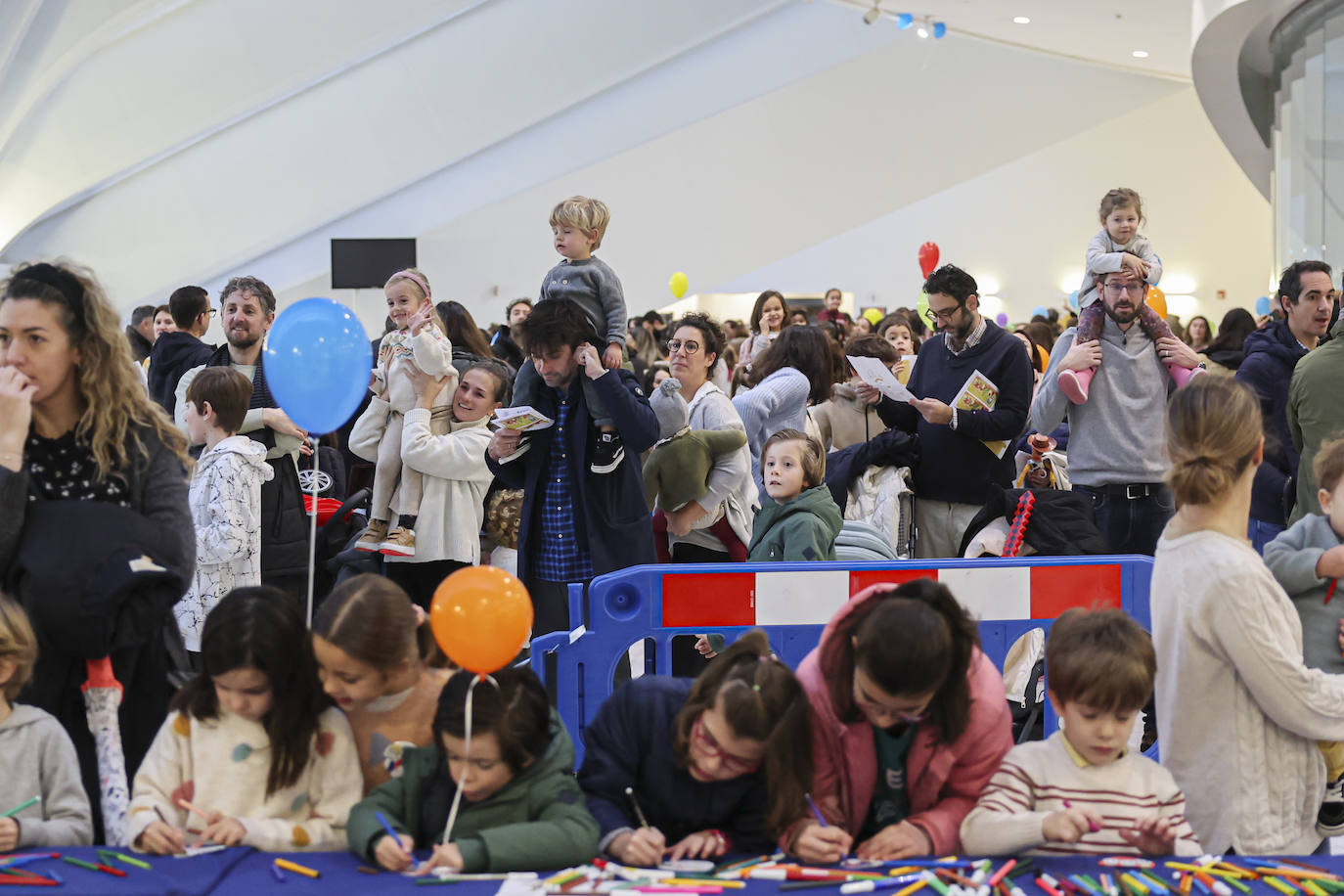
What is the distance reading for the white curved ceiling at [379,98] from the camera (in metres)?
12.2

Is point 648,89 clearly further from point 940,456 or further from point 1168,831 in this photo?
point 1168,831

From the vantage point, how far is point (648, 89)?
15.7 meters

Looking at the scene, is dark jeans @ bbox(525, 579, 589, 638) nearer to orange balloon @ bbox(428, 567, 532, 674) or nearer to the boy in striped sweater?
orange balloon @ bbox(428, 567, 532, 674)

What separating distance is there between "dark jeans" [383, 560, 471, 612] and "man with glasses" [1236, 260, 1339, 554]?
2.95 metres

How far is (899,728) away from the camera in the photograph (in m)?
2.36

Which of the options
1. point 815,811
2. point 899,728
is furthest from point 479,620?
point 899,728

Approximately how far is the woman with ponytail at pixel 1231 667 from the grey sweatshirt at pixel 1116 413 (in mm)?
2242

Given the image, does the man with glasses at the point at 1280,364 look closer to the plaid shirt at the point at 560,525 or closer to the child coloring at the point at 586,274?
the child coloring at the point at 586,274

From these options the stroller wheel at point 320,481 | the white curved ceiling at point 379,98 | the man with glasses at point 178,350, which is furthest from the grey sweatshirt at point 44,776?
the white curved ceiling at point 379,98

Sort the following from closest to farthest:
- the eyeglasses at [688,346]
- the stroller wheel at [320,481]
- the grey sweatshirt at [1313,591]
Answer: the grey sweatshirt at [1313,591], the eyeglasses at [688,346], the stroller wheel at [320,481]

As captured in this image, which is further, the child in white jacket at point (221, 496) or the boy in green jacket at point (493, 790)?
the child in white jacket at point (221, 496)

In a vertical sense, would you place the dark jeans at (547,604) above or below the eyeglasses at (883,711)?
above

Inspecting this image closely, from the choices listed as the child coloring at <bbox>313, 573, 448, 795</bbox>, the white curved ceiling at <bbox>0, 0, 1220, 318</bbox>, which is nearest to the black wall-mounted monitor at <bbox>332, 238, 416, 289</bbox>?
the white curved ceiling at <bbox>0, 0, 1220, 318</bbox>

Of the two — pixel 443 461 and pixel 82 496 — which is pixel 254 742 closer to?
pixel 82 496
